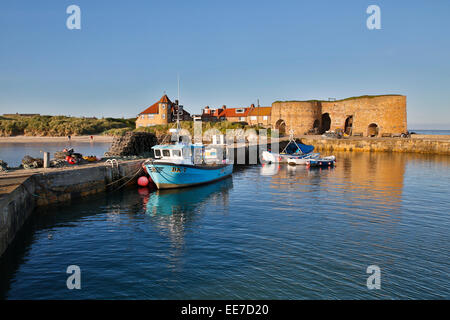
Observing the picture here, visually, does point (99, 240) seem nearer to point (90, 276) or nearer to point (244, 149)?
point (90, 276)

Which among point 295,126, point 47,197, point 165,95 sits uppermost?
point 165,95

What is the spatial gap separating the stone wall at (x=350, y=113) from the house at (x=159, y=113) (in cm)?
2342

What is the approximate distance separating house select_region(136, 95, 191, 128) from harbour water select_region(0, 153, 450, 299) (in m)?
50.1

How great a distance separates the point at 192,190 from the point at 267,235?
33.5ft

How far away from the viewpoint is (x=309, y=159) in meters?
34.8

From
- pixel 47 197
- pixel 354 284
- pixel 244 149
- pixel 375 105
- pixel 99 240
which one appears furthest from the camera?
pixel 375 105

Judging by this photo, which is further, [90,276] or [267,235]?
[267,235]

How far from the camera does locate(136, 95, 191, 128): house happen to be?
67625mm

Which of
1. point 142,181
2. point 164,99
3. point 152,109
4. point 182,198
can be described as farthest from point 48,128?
point 182,198

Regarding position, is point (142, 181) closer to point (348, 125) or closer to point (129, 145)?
point (129, 145)

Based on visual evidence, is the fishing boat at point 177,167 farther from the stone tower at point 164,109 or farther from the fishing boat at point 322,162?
the stone tower at point 164,109

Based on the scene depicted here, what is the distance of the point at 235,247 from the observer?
34.9ft

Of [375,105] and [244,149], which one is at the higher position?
[375,105]
